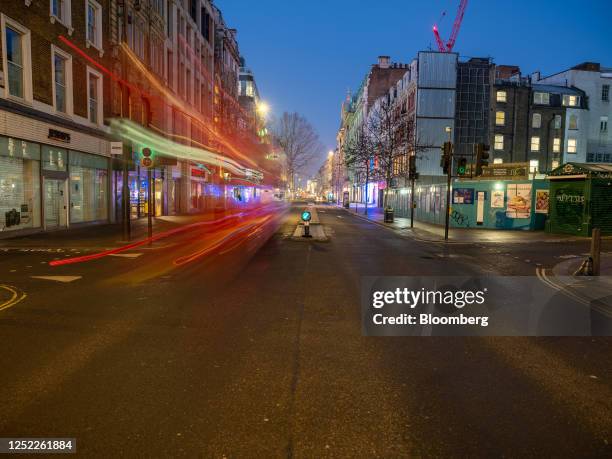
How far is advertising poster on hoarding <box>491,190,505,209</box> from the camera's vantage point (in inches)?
914

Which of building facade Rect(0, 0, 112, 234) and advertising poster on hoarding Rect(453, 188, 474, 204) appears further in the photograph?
advertising poster on hoarding Rect(453, 188, 474, 204)

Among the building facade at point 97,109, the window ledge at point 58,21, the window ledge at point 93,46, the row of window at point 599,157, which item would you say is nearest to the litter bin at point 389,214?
the building facade at point 97,109

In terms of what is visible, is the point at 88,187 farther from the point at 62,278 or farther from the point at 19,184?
the point at 62,278

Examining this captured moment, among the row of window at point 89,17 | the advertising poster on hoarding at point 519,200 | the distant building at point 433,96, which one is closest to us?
the row of window at point 89,17

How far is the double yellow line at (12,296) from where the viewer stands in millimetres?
6883

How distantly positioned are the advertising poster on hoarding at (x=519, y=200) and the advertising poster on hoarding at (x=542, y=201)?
427 millimetres

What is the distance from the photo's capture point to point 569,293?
8.27 metres

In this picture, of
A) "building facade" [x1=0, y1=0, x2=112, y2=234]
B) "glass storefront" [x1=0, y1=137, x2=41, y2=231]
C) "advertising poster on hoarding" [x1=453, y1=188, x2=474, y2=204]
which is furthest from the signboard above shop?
"glass storefront" [x1=0, y1=137, x2=41, y2=231]

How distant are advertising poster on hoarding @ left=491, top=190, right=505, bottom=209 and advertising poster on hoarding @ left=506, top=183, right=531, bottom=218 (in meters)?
0.30

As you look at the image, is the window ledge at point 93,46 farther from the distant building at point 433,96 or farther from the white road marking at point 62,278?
the distant building at point 433,96

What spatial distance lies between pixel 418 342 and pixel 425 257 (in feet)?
26.3

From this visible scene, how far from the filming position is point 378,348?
5223mm

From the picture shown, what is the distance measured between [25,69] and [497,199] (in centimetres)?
2293

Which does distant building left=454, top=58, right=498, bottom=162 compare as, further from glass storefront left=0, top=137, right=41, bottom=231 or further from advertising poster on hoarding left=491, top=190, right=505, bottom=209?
glass storefront left=0, top=137, right=41, bottom=231
